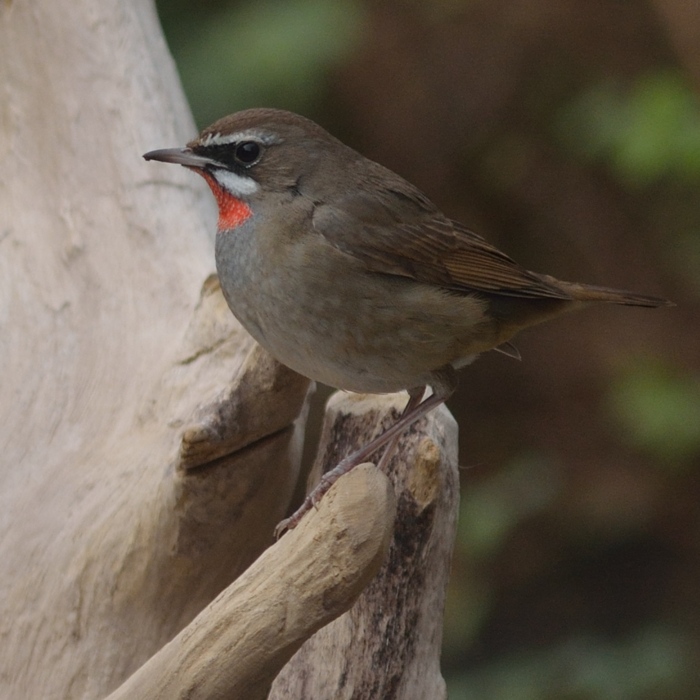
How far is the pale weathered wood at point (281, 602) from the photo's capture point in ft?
7.14

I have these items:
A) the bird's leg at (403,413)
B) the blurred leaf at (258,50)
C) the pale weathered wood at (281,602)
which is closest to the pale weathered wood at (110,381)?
the bird's leg at (403,413)

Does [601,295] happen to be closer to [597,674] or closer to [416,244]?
[416,244]

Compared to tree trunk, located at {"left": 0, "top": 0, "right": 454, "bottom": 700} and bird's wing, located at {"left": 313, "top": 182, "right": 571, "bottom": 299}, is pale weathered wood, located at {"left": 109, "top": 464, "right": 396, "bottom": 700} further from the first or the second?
bird's wing, located at {"left": 313, "top": 182, "right": 571, "bottom": 299}

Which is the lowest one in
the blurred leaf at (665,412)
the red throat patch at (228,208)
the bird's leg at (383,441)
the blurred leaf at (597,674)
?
the blurred leaf at (597,674)

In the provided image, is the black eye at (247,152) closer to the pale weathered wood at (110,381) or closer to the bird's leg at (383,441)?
the pale weathered wood at (110,381)

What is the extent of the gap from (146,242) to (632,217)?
4.00 meters

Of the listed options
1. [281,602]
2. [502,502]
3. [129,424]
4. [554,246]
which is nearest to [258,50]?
[554,246]

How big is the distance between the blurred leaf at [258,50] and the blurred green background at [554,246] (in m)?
0.01

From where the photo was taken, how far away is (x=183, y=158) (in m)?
3.13

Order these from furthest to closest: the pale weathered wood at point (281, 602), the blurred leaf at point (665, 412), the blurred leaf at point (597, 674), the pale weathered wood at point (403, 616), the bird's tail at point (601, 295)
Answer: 1. the blurred leaf at point (665, 412)
2. the blurred leaf at point (597, 674)
3. the bird's tail at point (601, 295)
4. the pale weathered wood at point (403, 616)
5. the pale weathered wood at point (281, 602)

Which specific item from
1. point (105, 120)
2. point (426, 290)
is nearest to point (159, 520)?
point (426, 290)

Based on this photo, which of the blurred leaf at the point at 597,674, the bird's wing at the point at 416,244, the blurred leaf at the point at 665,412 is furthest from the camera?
the blurred leaf at the point at 665,412

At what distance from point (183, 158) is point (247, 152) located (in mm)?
177

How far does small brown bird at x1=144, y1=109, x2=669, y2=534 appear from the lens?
292cm
